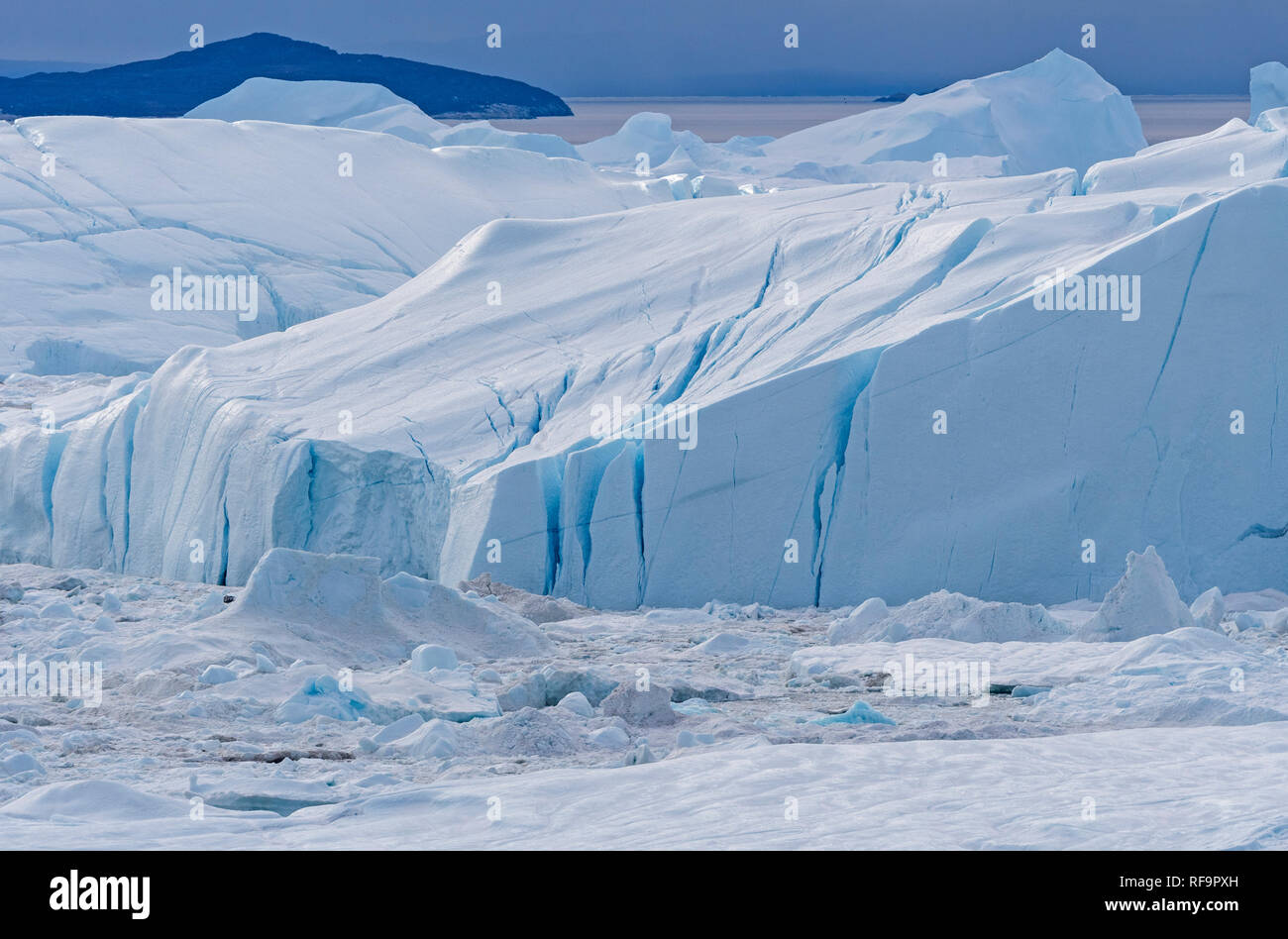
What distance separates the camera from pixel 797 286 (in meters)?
9.27

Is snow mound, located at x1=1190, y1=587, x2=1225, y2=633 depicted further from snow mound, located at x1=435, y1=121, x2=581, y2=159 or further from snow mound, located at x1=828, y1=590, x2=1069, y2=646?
snow mound, located at x1=435, y1=121, x2=581, y2=159

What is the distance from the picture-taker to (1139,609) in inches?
266

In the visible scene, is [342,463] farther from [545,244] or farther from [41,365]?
[41,365]

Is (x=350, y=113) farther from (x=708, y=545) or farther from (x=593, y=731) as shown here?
(x=593, y=731)

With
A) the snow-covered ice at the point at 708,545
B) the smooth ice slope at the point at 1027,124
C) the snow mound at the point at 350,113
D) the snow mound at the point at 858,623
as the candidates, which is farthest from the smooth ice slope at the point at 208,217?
the snow mound at the point at 858,623

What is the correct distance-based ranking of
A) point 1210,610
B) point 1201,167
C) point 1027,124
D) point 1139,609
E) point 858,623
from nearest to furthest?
point 1139,609 → point 1210,610 → point 858,623 → point 1201,167 → point 1027,124

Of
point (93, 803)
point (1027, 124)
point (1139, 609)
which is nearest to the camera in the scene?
point (93, 803)

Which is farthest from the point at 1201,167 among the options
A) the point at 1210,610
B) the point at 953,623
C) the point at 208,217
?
the point at 208,217

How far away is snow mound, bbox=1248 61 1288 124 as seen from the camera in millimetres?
23766

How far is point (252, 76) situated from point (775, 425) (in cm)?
5606

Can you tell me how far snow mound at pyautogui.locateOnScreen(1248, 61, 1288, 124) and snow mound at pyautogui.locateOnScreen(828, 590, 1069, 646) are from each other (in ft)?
63.5

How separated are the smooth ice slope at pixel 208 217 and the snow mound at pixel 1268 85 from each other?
34.0ft
